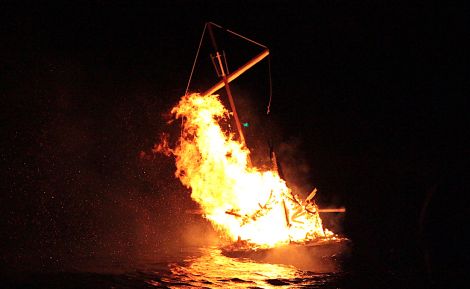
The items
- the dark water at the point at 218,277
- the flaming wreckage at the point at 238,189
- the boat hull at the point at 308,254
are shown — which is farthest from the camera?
the flaming wreckage at the point at 238,189

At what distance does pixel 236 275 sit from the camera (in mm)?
7160

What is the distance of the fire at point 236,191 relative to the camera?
9.43 m

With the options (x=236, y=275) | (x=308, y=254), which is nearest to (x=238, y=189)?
(x=308, y=254)

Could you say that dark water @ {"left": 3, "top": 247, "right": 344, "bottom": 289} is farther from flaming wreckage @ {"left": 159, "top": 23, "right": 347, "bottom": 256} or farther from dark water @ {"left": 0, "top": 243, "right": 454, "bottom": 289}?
flaming wreckage @ {"left": 159, "top": 23, "right": 347, "bottom": 256}

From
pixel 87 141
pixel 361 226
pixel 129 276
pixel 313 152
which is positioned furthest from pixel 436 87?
pixel 129 276

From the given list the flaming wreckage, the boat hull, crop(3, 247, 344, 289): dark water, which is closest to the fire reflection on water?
crop(3, 247, 344, 289): dark water

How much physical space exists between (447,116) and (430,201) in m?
22.8

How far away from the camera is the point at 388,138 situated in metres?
23.5

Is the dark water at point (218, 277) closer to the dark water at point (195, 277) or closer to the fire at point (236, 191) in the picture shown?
the dark water at point (195, 277)

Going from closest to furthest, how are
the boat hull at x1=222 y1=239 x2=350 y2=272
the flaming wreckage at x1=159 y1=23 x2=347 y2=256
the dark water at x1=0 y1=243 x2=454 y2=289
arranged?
1. the dark water at x1=0 y1=243 x2=454 y2=289
2. the boat hull at x1=222 y1=239 x2=350 y2=272
3. the flaming wreckage at x1=159 y1=23 x2=347 y2=256

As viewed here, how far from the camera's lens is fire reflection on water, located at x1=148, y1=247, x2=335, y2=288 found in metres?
6.56

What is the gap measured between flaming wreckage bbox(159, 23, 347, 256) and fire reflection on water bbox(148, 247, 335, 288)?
82 cm

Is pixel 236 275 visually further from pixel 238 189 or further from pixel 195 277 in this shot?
pixel 238 189

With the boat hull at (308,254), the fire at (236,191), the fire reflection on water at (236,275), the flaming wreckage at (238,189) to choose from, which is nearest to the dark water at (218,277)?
the fire reflection on water at (236,275)
